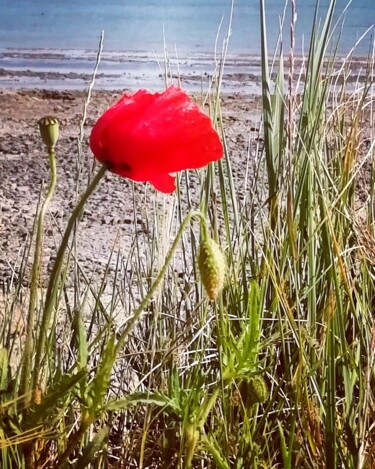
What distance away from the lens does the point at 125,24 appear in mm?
1216

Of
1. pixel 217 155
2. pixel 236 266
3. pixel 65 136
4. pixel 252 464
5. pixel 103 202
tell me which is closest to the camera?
pixel 217 155

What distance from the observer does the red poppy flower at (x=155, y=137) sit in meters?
0.34

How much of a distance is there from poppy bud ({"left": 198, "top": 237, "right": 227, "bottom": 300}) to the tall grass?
0.03 m

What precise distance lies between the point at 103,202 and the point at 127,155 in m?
1.18

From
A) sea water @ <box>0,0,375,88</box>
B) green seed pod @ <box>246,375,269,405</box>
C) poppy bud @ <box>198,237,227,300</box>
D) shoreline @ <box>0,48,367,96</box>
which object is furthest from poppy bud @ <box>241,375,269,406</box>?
shoreline @ <box>0,48,367,96</box>

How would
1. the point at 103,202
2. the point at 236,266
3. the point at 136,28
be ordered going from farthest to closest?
1. the point at 103,202
2. the point at 136,28
3. the point at 236,266

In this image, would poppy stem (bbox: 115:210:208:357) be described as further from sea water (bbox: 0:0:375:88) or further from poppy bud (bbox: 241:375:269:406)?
sea water (bbox: 0:0:375:88)

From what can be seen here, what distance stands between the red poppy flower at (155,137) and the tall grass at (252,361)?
0.05 metres

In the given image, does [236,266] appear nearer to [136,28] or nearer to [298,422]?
[298,422]

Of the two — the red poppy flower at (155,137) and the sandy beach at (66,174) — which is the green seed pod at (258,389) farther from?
the sandy beach at (66,174)

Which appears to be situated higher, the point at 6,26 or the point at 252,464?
the point at 6,26

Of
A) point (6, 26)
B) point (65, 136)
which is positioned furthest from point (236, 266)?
point (65, 136)

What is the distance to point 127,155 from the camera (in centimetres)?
35

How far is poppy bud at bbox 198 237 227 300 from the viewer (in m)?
0.35
